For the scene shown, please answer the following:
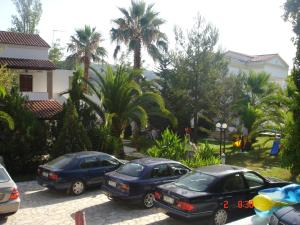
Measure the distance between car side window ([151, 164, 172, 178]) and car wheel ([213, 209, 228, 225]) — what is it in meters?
2.60

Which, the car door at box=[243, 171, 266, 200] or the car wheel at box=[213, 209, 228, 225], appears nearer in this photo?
the car wheel at box=[213, 209, 228, 225]

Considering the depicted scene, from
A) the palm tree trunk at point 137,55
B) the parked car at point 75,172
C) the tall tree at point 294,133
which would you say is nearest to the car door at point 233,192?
the parked car at point 75,172

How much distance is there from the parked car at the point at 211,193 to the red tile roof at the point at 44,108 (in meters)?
13.9

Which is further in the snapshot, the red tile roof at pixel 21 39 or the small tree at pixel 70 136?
the red tile roof at pixel 21 39

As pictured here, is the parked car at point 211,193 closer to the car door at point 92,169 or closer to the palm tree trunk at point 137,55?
the car door at point 92,169

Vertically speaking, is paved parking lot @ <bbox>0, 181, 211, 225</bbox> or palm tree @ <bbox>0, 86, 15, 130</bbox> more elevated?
palm tree @ <bbox>0, 86, 15, 130</bbox>

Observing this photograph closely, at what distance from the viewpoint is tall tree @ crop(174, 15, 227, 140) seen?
83.6 ft

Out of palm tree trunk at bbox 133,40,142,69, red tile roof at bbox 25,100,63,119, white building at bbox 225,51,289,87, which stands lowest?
red tile roof at bbox 25,100,63,119

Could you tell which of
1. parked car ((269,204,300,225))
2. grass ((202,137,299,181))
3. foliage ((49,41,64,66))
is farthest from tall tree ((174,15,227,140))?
foliage ((49,41,64,66))

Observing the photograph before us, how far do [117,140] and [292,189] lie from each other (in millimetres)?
12755

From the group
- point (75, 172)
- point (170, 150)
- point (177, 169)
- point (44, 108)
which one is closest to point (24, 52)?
point (44, 108)

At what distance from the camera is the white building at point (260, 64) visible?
51656 millimetres

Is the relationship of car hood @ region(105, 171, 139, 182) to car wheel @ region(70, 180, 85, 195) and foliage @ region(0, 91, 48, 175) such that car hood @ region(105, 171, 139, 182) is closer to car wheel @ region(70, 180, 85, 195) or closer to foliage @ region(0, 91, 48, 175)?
car wheel @ region(70, 180, 85, 195)

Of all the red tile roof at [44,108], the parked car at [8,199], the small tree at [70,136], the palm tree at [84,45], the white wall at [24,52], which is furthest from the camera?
the palm tree at [84,45]
